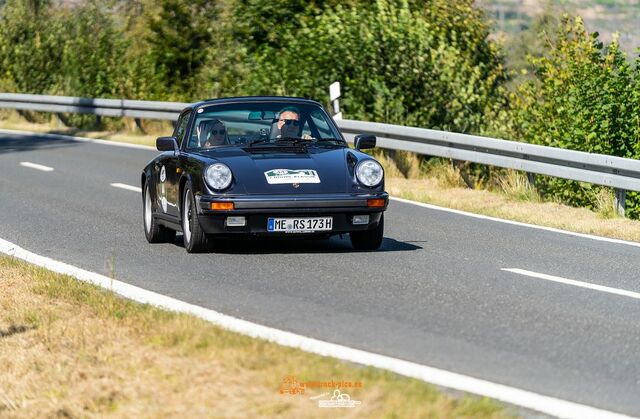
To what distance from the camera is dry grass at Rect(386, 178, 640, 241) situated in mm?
13906

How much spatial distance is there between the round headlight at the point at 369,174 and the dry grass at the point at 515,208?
10.7ft

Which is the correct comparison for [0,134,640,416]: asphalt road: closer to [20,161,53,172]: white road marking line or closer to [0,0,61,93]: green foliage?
[20,161,53,172]: white road marking line

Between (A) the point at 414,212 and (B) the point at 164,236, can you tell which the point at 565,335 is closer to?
(B) the point at 164,236

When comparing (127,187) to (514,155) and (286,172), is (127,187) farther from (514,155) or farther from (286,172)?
(286,172)

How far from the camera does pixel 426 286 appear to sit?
9.47m

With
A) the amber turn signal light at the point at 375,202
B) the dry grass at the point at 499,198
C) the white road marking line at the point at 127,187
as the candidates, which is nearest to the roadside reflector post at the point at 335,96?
the dry grass at the point at 499,198

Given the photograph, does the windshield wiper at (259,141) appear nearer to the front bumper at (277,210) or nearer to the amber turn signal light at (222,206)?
the front bumper at (277,210)

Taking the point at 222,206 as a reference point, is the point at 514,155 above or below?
below

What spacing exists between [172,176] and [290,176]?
4.87ft

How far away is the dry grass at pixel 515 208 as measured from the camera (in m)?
13.9

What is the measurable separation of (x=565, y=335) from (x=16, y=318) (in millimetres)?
3324

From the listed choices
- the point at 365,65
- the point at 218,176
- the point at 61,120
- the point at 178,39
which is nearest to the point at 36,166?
the point at 365,65

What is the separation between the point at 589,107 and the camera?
55.4ft

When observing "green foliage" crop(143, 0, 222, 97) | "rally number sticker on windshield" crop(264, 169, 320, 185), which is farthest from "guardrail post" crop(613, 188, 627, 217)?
"green foliage" crop(143, 0, 222, 97)
